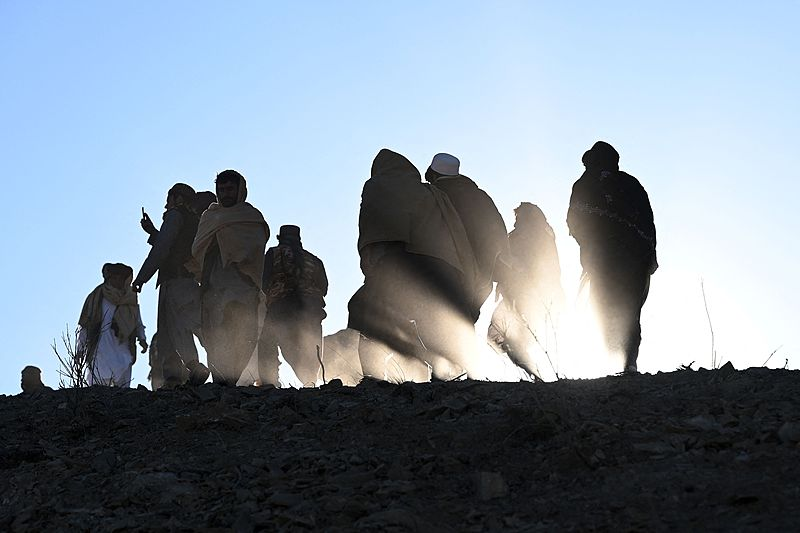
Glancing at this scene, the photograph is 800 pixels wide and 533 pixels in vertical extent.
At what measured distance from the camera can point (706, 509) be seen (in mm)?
4668

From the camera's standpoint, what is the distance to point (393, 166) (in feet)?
33.5

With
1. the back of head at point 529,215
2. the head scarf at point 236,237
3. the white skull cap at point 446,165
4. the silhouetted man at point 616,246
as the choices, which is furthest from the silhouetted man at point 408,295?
the back of head at point 529,215

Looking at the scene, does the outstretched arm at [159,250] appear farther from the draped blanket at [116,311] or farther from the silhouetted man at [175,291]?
the draped blanket at [116,311]

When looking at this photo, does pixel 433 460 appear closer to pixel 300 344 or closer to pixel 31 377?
pixel 300 344

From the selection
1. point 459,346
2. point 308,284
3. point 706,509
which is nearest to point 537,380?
point 459,346

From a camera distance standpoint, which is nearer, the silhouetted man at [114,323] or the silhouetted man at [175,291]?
the silhouetted man at [175,291]

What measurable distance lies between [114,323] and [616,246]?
5764 millimetres

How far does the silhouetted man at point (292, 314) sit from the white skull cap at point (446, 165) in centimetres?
233

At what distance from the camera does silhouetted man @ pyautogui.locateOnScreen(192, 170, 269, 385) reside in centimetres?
1076

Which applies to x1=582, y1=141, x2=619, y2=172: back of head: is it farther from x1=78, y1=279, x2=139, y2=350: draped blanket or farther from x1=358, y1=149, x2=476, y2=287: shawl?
x1=78, y1=279, x2=139, y2=350: draped blanket

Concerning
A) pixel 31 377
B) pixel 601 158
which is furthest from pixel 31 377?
pixel 601 158

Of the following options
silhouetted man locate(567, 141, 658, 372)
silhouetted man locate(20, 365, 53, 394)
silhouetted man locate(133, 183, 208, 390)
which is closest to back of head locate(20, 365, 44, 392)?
silhouetted man locate(20, 365, 53, 394)

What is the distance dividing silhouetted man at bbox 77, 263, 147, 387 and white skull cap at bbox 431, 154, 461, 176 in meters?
4.36

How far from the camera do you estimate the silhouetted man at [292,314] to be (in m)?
12.3
